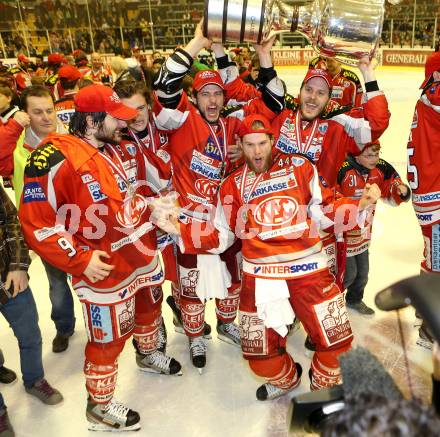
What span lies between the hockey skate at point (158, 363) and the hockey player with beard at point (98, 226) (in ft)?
1.27

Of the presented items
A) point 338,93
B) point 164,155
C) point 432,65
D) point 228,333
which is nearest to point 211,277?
point 228,333

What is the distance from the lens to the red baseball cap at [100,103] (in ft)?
6.65

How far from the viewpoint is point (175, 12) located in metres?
15.9

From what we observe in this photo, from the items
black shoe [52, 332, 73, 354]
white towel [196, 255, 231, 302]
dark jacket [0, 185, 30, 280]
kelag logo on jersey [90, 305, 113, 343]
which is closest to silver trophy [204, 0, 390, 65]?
white towel [196, 255, 231, 302]

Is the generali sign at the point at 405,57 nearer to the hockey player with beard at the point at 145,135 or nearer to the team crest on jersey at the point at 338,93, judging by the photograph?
the team crest on jersey at the point at 338,93

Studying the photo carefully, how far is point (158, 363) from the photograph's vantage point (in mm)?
2789

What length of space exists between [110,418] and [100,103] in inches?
61.6

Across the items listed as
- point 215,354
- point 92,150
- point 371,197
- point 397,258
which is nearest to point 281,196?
point 371,197

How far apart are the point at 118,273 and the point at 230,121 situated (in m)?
1.10

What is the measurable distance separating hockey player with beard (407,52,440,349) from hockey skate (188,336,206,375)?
1425mm

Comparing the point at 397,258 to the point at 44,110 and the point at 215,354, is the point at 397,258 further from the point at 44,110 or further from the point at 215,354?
the point at 44,110

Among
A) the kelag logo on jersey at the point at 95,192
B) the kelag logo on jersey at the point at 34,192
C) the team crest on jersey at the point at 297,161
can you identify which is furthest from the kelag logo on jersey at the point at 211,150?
the kelag logo on jersey at the point at 34,192

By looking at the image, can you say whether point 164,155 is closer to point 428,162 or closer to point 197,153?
point 197,153

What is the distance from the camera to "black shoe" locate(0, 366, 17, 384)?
2.76 m
